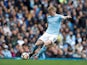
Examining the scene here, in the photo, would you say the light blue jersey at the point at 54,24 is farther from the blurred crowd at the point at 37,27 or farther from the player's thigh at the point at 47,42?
the blurred crowd at the point at 37,27

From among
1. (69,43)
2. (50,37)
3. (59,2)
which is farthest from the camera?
(59,2)

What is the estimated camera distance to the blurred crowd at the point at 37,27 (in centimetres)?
1588

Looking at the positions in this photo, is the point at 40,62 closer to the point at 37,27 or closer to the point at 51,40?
the point at 51,40

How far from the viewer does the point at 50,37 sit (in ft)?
50.0

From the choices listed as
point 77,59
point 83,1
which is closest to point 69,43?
point 77,59

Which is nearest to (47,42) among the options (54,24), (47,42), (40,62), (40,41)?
(47,42)

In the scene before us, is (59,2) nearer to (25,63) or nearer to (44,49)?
(44,49)

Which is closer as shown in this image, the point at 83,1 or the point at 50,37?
the point at 50,37

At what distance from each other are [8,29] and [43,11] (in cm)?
177

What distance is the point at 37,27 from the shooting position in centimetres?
1662

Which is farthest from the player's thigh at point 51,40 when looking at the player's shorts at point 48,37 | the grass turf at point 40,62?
the grass turf at point 40,62

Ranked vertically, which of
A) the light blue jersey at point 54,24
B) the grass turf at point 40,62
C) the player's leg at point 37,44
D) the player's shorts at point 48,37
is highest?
the light blue jersey at point 54,24

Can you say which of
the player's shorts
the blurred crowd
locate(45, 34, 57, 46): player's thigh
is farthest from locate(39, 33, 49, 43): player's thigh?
the blurred crowd

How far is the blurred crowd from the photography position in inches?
625
